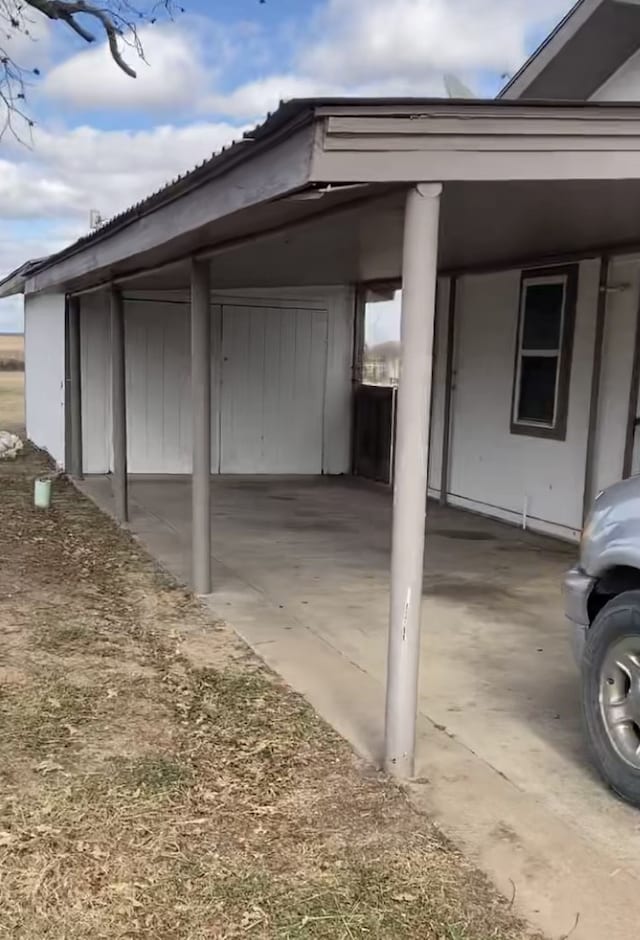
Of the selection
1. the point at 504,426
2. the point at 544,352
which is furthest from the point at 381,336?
the point at 544,352

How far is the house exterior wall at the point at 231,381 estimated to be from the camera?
38.4 feet

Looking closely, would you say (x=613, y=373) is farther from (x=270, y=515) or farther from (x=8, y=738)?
(x=8, y=738)

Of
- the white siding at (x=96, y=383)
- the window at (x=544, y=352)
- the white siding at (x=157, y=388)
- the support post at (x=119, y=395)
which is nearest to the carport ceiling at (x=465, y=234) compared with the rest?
the window at (x=544, y=352)

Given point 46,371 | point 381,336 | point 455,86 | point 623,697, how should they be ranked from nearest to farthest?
1. point 623,697
2. point 455,86
3. point 381,336
4. point 46,371

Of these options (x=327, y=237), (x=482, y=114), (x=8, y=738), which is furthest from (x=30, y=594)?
(x=482, y=114)

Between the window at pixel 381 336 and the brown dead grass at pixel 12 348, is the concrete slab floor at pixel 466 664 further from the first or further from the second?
the brown dead grass at pixel 12 348

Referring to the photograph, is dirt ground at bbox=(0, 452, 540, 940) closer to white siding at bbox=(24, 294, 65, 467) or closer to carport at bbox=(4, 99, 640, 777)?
carport at bbox=(4, 99, 640, 777)

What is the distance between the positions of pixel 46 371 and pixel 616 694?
11.8 meters

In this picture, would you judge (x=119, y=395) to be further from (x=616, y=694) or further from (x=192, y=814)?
(x=616, y=694)

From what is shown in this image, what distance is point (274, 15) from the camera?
30.0 feet

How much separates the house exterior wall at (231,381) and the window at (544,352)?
4.20 metres

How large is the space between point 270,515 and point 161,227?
4.64 meters

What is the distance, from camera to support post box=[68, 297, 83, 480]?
36.1 feet

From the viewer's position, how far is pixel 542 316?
8.39 meters
